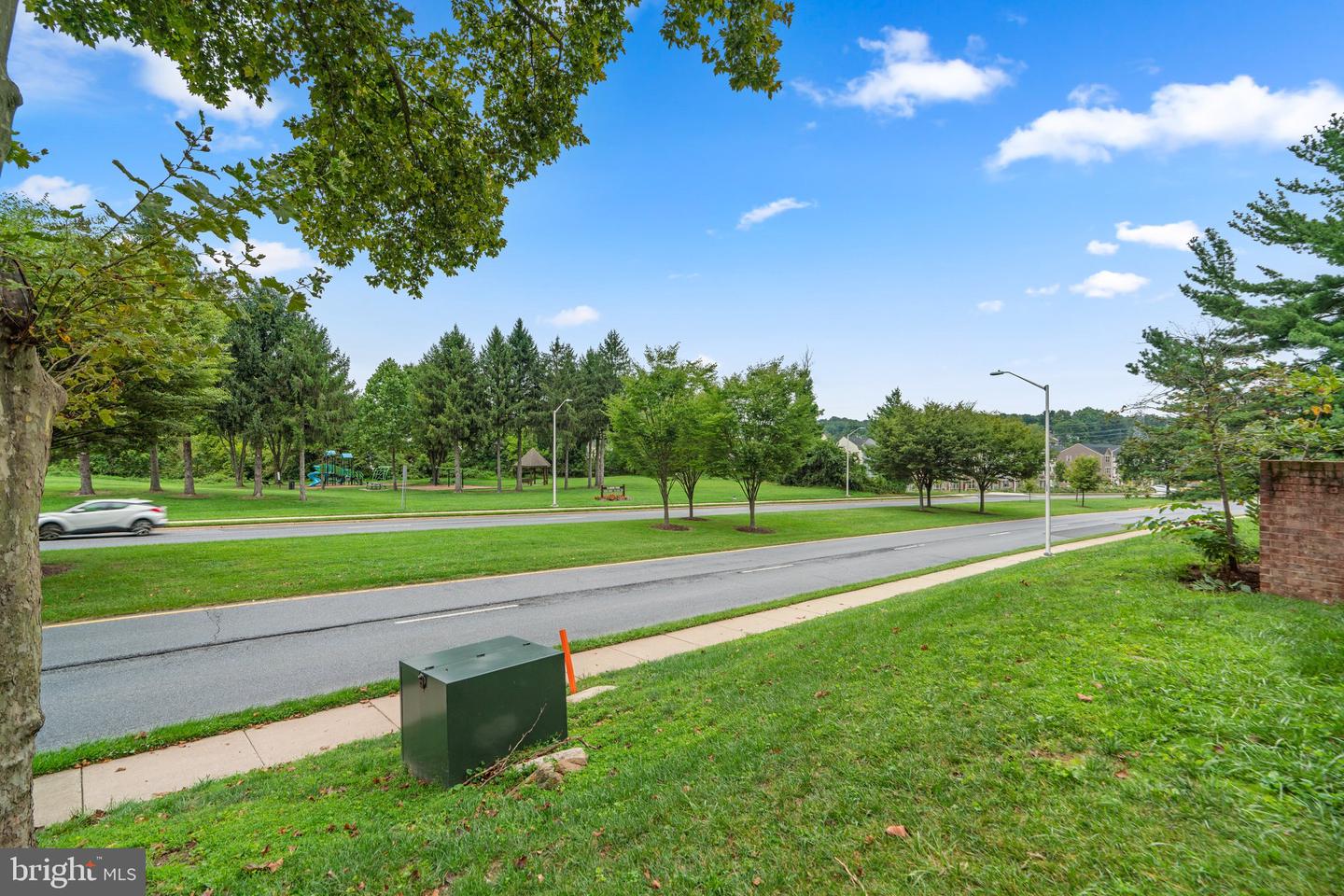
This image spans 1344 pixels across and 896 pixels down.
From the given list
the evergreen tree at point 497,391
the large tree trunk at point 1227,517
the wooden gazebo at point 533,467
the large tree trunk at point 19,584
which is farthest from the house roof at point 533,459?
the large tree trunk at point 19,584

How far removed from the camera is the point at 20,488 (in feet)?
7.91

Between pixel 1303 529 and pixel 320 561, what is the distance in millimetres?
17829

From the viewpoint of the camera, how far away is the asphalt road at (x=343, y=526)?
17656mm

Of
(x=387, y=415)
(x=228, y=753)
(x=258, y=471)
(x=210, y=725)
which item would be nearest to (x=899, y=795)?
(x=228, y=753)

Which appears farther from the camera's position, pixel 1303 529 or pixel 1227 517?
pixel 1227 517

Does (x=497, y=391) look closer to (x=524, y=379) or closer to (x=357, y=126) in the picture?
(x=524, y=379)

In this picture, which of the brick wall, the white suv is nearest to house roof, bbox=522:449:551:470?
the white suv

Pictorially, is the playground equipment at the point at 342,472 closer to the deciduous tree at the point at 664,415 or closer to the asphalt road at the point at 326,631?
the deciduous tree at the point at 664,415

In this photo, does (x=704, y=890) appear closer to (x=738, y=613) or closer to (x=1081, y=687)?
(x=1081, y=687)

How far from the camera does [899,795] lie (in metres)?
3.17

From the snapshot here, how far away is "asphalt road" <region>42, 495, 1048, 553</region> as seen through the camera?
17656mm

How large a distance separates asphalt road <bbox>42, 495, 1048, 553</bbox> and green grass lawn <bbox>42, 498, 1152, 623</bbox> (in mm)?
2360

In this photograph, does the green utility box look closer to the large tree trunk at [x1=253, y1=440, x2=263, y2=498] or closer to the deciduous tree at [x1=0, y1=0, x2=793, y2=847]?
the deciduous tree at [x1=0, y1=0, x2=793, y2=847]

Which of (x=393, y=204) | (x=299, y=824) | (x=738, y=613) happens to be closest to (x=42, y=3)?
(x=393, y=204)
